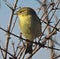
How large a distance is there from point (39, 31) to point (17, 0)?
1.23 ft

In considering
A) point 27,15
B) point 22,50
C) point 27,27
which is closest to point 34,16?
point 27,15

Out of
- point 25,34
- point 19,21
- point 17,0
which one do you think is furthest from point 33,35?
point 17,0

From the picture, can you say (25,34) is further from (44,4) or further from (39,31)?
(44,4)

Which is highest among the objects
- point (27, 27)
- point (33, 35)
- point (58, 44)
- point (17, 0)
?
point (17, 0)

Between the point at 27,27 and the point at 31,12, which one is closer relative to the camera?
the point at 27,27

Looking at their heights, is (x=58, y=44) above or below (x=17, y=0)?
below

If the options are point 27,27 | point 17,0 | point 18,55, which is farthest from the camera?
point 27,27

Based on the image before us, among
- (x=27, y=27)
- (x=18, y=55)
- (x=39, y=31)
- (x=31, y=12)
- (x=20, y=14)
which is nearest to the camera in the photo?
(x=18, y=55)

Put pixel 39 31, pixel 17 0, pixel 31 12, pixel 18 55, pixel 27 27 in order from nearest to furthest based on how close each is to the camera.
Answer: pixel 18 55
pixel 17 0
pixel 27 27
pixel 39 31
pixel 31 12

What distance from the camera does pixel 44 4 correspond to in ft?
5.76

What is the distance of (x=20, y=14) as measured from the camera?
1.88m

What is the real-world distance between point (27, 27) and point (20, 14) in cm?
31

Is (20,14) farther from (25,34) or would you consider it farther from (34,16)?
(25,34)

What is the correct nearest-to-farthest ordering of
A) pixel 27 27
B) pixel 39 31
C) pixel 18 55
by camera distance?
1. pixel 18 55
2. pixel 27 27
3. pixel 39 31
